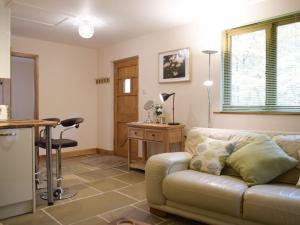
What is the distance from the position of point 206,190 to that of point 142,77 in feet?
9.65

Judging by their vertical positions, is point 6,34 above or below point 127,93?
above

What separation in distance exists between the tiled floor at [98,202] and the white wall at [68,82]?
135 centimetres

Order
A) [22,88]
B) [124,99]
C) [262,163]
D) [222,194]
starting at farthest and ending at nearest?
[22,88], [124,99], [262,163], [222,194]

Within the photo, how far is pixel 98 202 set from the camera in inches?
115

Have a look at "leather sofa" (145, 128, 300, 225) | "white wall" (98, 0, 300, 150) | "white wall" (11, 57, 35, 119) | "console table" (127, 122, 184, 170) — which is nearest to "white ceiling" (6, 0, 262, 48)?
"white wall" (98, 0, 300, 150)

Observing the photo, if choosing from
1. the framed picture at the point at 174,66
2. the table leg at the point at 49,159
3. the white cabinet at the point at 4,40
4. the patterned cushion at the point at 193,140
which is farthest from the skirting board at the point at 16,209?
the framed picture at the point at 174,66

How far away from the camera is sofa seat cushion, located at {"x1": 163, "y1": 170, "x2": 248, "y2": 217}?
2.04 m

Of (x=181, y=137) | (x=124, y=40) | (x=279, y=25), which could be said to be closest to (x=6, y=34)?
(x=124, y=40)

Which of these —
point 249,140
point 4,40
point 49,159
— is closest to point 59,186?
point 49,159

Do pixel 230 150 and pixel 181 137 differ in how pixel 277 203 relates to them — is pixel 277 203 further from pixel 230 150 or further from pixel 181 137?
pixel 181 137

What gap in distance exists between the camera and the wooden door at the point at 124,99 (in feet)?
16.4

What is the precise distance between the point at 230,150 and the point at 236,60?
1.46 metres

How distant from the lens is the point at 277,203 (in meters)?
1.84

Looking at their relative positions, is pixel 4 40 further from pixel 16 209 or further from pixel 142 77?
pixel 142 77
